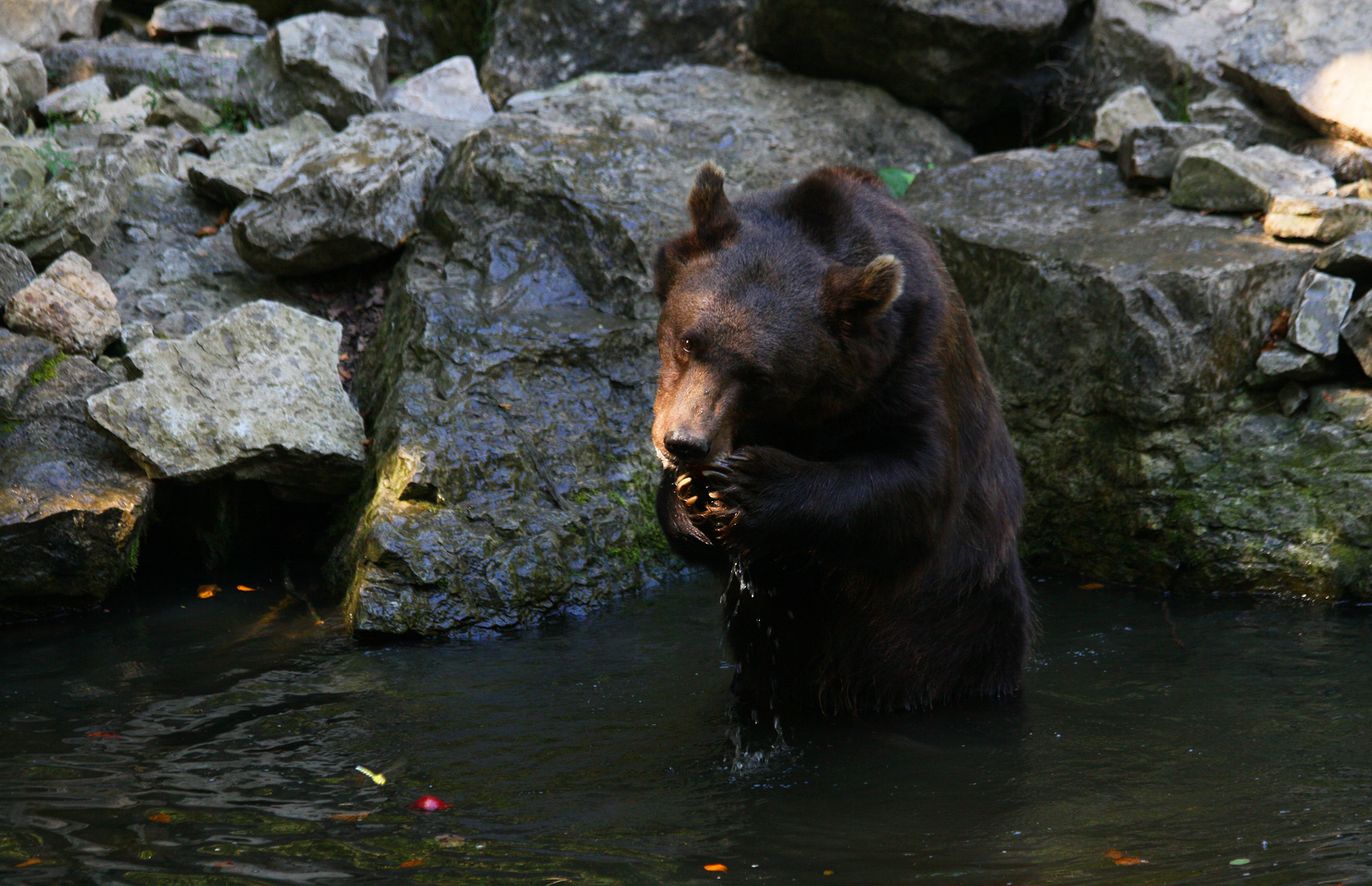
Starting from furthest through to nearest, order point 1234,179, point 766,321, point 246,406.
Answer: point 1234,179 → point 246,406 → point 766,321

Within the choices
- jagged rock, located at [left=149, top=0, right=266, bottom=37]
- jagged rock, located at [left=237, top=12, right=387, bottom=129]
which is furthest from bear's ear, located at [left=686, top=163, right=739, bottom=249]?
jagged rock, located at [left=149, top=0, right=266, bottom=37]

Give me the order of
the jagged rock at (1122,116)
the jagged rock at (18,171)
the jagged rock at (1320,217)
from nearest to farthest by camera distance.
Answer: the jagged rock at (1320,217) < the jagged rock at (18,171) < the jagged rock at (1122,116)

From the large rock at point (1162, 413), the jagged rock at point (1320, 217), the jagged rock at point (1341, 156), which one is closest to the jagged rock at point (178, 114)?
the large rock at point (1162, 413)

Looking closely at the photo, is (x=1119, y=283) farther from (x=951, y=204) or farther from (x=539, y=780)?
(x=539, y=780)

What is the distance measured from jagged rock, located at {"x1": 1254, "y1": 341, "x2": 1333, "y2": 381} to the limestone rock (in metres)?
0.05

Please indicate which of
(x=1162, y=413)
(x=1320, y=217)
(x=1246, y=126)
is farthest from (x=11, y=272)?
(x=1246, y=126)

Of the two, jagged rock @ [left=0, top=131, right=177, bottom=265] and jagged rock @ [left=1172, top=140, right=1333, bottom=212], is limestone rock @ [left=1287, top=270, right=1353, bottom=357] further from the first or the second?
jagged rock @ [left=0, top=131, right=177, bottom=265]

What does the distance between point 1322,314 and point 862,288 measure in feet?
12.7

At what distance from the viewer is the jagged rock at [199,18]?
417 inches

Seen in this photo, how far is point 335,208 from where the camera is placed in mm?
7340

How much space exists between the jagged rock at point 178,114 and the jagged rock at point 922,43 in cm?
449

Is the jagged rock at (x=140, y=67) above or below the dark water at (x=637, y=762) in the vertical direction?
above

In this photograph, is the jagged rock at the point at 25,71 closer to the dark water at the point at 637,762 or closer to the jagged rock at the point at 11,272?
the jagged rock at the point at 11,272

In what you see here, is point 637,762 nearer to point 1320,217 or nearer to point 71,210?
point 1320,217
